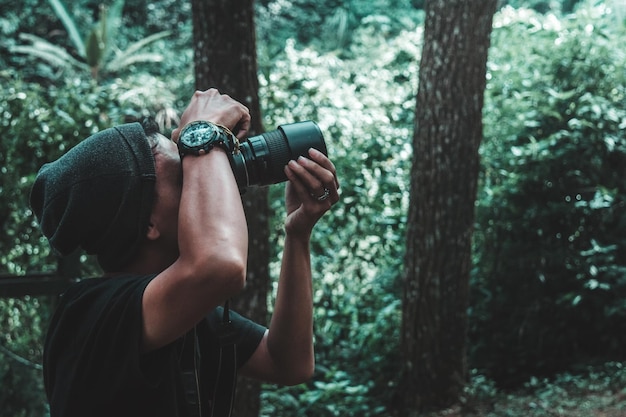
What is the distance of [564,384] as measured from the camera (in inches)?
213

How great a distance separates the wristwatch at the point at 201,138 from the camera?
148 cm

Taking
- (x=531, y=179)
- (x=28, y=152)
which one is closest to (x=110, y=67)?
(x=28, y=152)

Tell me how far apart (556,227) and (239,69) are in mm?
3377

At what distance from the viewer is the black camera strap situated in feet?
5.23

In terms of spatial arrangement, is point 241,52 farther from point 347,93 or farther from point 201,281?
point 347,93

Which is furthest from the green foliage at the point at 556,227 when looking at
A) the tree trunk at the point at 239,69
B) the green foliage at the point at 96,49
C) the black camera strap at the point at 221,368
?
the green foliage at the point at 96,49

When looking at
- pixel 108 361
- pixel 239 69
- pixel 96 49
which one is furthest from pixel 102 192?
pixel 96 49

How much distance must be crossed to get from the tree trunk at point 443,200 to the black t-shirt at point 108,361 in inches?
143

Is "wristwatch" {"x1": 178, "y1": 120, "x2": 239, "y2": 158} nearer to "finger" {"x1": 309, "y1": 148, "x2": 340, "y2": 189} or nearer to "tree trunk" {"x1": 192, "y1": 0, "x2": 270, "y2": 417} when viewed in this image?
"finger" {"x1": 309, "y1": 148, "x2": 340, "y2": 189}

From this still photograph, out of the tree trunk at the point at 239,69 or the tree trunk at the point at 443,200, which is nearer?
the tree trunk at the point at 239,69

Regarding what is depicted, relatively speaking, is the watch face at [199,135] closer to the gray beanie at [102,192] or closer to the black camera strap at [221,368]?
the gray beanie at [102,192]

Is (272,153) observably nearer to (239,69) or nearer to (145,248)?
(145,248)

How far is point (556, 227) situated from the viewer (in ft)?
20.3

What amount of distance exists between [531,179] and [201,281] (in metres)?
5.19
